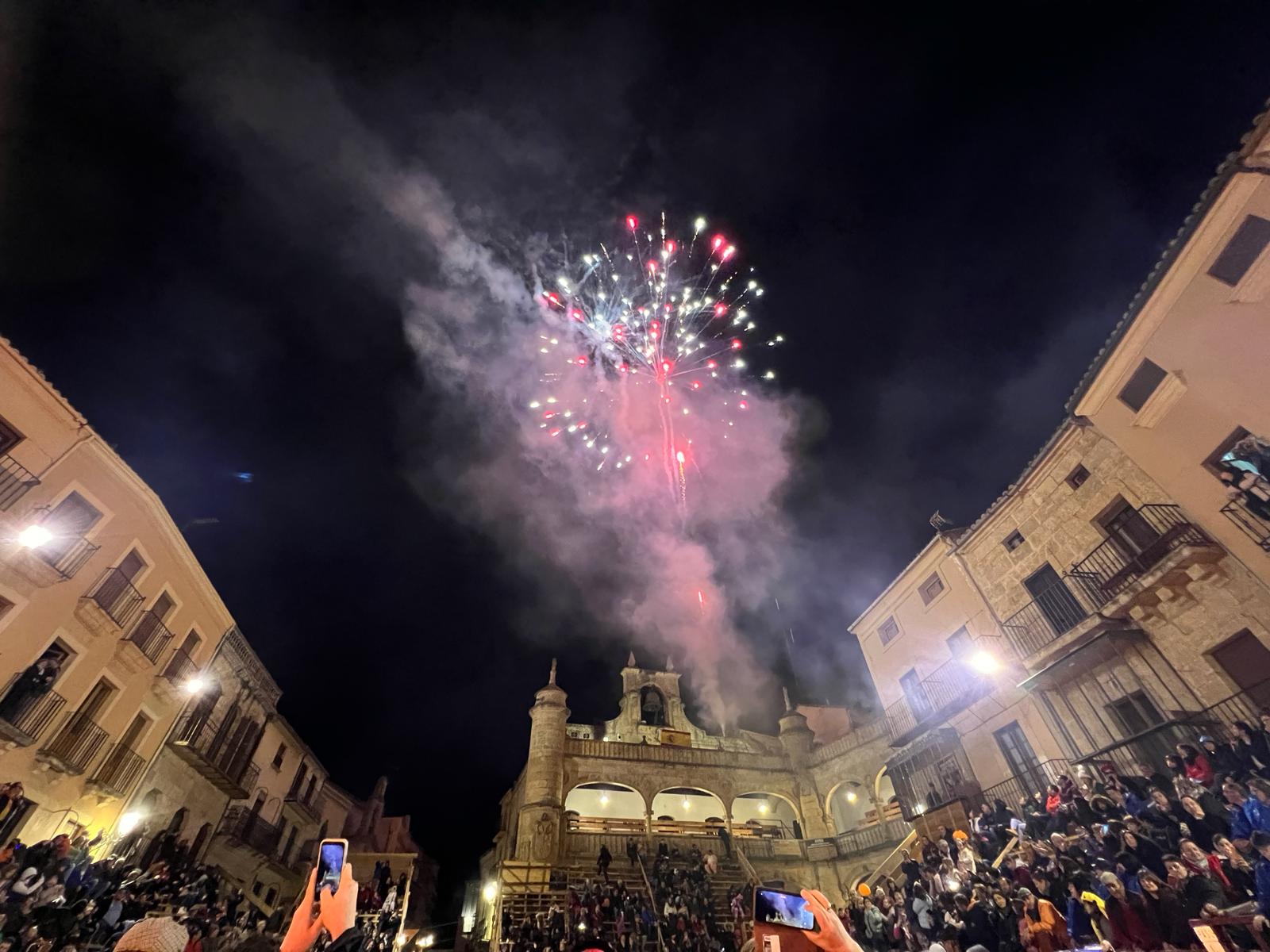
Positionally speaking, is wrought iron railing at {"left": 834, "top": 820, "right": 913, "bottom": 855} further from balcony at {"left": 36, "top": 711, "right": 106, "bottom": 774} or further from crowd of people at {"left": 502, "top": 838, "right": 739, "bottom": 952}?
balcony at {"left": 36, "top": 711, "right": 106, "bottom": 774}

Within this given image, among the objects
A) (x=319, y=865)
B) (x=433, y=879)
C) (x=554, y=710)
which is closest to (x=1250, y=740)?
(x=319, y=865)

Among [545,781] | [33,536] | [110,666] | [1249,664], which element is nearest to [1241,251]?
[1249,664]

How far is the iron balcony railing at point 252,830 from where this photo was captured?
21.2 meters

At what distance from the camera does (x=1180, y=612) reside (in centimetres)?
1221

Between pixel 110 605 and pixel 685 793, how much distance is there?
82.8 feet

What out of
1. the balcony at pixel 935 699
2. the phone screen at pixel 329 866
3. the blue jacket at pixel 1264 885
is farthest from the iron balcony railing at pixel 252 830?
the blue jacket at pixel 1264 885

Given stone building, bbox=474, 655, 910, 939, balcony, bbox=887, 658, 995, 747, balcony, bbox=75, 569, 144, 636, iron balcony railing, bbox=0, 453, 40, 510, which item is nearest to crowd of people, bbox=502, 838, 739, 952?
stone building, bbox=474, 655, 910, 939

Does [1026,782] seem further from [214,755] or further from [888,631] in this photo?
Result: [214,755]

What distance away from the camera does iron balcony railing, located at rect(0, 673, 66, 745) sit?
12195 mm

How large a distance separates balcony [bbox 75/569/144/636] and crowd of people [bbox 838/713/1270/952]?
19268 mm

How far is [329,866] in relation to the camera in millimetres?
3492

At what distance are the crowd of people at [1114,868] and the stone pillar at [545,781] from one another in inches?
546

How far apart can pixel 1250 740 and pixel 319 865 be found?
14.1 m

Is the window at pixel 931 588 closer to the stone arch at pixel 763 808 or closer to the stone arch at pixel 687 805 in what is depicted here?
the stone arch at pixel 763 808
